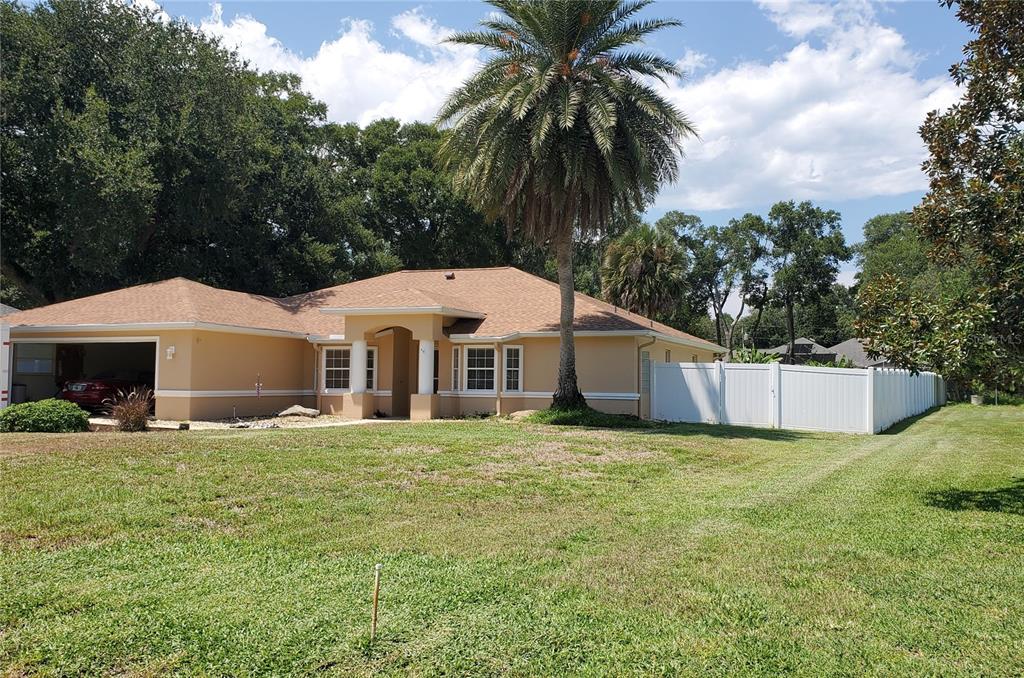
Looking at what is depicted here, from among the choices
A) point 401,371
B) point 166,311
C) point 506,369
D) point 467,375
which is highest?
point 166,311

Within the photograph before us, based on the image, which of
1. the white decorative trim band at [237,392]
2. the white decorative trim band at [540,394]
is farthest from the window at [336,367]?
the white decorative trim band at [540,394]

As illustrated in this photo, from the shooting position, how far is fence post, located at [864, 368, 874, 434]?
2081cm

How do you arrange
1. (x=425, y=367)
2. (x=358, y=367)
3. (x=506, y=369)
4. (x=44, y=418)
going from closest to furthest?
1. (x=44, y=418)
2. (x=425, y=367)
3. (x=358, y=367)
4. (x=506, y=369)

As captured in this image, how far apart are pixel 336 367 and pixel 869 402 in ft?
54.6

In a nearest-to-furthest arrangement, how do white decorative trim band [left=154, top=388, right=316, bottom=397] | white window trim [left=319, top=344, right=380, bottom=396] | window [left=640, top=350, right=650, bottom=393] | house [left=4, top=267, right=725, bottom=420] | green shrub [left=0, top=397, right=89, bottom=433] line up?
green shrub [left=0, top=397, right=89, bottom=433] → white decorative trim band [left=154, top=388, right=316, bottom=397] → house [left=4, top=267, right=725, bottom=420] → window [left=640, top=350, right=650, bottom=393] → white window trim [left=319, top=344, right=380, bottom=396]

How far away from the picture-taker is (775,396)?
72.0ft

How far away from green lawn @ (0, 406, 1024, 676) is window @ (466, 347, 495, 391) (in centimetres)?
1169

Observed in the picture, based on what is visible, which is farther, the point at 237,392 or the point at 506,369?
the point at 506,369

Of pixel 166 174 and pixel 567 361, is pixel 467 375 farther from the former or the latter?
pixel 166 174

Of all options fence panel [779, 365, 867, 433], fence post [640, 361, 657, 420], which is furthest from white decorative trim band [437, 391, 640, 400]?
fence panel [779, 365, 867, 433]

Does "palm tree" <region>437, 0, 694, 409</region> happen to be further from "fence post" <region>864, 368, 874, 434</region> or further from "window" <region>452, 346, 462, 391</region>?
"fence post" <region>864, 368, 874, 434</region>

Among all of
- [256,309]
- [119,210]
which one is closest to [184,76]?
[119,210]

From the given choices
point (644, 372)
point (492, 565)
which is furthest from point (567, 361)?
point (492, 565)

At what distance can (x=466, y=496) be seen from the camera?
992 cm
